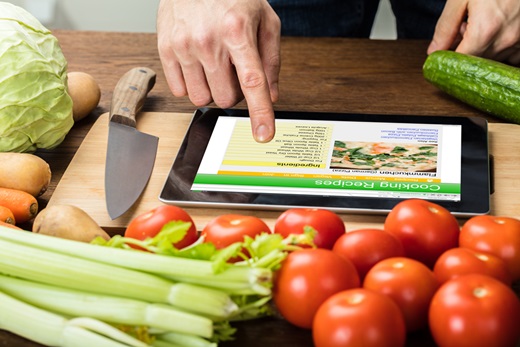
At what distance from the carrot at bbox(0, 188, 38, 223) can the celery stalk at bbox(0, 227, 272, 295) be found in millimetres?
319

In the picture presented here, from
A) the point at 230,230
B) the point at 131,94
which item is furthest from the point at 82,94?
the point at 230,230

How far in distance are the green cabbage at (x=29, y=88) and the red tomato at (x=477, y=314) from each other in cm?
88

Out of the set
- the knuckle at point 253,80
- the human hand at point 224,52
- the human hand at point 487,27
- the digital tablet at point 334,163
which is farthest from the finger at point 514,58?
the knuckle at point 253,80

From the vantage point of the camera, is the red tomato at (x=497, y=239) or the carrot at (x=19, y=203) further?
the carrot at (x=19, y=203)

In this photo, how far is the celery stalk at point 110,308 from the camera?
92 cm

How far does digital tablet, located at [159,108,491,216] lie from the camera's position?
1290mm

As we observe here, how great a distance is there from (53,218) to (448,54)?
951 mm

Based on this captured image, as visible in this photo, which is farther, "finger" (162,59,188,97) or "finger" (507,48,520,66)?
"finger" (507,48,520,66)

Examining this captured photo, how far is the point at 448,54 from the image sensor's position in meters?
1.69

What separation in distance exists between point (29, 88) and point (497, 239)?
884 mm

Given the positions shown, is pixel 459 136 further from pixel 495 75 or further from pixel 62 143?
pixel 62 143

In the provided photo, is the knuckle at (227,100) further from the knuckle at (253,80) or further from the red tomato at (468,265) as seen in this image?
the red tomato at (468,265)

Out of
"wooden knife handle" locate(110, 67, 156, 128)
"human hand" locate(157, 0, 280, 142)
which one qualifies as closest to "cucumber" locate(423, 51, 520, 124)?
"human hand" locate(157, 0, 280, 142)

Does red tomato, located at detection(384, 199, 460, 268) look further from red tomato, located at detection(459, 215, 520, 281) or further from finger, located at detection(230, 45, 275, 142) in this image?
finger, located at detection(230, 45, 275, 142)
